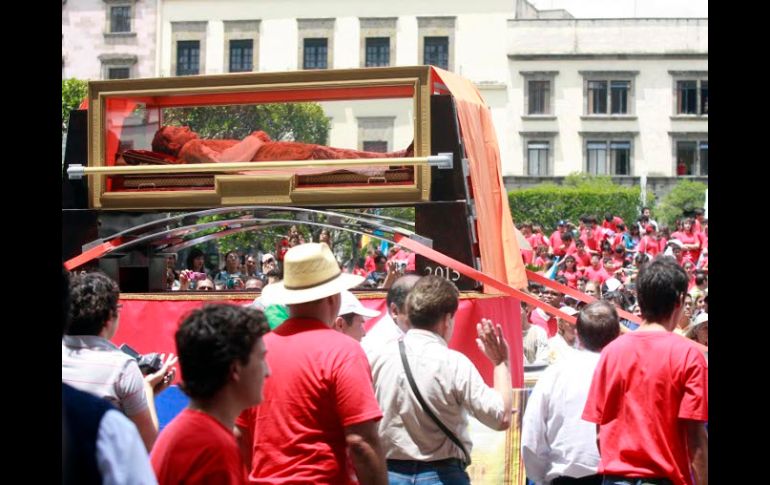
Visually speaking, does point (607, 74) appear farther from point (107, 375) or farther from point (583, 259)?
point (107, 375)

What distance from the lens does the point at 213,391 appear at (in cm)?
364

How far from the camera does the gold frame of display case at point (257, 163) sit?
816 centimetres

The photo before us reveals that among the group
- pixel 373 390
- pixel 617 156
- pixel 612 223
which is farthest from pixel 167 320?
pixel 617 156

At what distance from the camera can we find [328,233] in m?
11.9

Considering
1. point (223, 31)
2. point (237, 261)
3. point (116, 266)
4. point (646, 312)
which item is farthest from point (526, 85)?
point (646, 312)

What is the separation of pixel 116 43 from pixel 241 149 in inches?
2079

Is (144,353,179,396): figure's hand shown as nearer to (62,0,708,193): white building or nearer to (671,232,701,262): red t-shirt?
(671,232,701,262): red t-shirt

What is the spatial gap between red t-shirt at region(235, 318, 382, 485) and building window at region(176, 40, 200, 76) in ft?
180

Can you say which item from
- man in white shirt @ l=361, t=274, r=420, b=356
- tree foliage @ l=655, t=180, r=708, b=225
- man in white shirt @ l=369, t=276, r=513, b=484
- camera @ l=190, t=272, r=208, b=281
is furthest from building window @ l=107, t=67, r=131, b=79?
man in white shirt @ l=369, t=276, r=513, b=484

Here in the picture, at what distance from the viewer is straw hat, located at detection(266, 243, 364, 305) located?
482 centimetres

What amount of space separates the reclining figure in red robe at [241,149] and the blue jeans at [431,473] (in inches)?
138

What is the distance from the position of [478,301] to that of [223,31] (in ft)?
171

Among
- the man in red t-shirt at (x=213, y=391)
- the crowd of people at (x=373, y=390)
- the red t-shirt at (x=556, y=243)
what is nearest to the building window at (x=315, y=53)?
the red t-shirt at (x=556, y=243)

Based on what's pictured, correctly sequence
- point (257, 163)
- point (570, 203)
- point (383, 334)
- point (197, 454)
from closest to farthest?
point (197, 454) → point (383, 334) → point (257, 163) → point (570, 203)
